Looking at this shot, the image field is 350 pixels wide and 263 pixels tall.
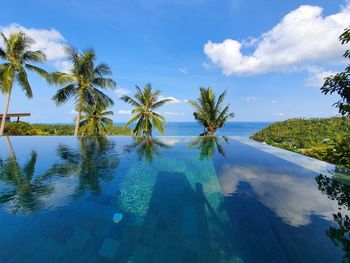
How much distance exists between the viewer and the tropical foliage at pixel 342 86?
3566 millimetres

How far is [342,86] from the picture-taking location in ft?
12.0

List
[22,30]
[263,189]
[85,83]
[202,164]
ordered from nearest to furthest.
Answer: [263,189]
[202,164]
[22,30]
[85,83]

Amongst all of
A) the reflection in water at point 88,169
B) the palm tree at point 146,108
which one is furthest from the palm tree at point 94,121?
the reflection in water at point 88,169

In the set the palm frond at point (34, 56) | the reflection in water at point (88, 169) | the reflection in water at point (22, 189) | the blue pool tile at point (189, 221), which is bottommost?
the blue pool tile at point (189, 221)

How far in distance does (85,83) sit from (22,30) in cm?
488

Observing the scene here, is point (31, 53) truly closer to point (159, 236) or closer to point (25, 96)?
point (25, 96)

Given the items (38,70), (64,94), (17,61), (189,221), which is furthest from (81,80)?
(189,221)

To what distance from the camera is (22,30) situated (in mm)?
12898

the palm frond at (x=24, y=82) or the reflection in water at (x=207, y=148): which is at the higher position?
the palm frond at (x=24, y=82)

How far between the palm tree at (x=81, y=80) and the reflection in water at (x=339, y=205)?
13.6m

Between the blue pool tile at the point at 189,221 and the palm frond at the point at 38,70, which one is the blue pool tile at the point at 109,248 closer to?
the blue pool tile at the point at 189,221

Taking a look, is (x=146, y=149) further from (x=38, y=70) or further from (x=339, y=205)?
(x=38, y=70)

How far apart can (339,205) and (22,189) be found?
472cm

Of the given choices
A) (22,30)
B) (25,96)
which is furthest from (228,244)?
(22,30)
